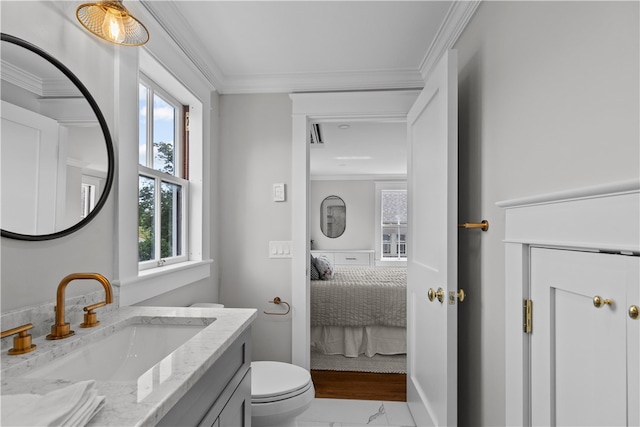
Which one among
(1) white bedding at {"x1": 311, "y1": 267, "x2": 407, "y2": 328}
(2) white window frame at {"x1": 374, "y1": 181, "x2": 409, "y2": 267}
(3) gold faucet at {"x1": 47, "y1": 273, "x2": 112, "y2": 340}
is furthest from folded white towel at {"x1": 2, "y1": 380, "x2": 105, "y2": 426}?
(2) white window frame at {"x1": 374, "y1": 181, "x2": 409, "y2": 267}

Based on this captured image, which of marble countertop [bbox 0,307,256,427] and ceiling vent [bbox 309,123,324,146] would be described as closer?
marble countertop [bbox 0,307,256,427]

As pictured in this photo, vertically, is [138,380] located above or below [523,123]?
below

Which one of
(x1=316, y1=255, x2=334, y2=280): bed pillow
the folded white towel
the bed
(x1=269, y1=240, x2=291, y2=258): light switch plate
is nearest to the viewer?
the folded white towel

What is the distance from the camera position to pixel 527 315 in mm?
1210

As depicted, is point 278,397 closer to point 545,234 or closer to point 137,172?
point 137,172

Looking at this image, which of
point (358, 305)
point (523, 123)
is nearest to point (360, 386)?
point (358, 305)

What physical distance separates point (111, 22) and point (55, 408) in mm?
1164

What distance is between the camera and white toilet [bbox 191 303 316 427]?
5.66 ft

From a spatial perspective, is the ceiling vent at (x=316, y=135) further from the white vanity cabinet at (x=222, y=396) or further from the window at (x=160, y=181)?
the white vanity cabinet at (x=222, y=396)

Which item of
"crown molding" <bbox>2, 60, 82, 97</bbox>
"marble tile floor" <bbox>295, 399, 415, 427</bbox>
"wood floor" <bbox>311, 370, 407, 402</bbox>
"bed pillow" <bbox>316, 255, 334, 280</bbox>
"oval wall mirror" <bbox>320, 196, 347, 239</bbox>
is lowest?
"wood floor" <bbox>311, 370, 407, 402</bbox>

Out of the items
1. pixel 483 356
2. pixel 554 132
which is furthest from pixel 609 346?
pixel 483 356

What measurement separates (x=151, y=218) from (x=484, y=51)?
71.6 inches

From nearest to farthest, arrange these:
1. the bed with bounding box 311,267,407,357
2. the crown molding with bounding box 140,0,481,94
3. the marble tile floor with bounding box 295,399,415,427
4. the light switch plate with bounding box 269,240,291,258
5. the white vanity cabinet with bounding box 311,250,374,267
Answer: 1. the crown molding with bounding box 140,0,481,94
2. the marble tile floor with bounding box 295,399,415,427
3. the light switch plate with bounding box 269,240,291,258
4. the bed with bounding box 311,267,407,357
5. the white vanity cabinet with bounding box 311,250,374,267

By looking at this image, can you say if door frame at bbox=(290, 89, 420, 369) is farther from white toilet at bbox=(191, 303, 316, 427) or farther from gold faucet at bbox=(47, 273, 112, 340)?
gold faucet at bbox=(47, 273, 112, 340)
